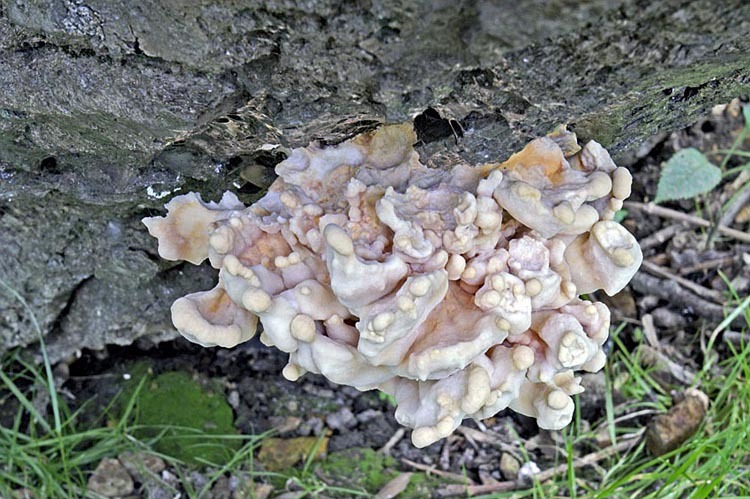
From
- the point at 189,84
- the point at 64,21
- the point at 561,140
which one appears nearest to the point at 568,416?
the point at 561,140

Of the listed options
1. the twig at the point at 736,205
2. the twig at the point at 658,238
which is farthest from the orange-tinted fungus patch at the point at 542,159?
the twig at the point at 736,205

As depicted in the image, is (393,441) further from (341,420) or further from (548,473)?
(548,473)

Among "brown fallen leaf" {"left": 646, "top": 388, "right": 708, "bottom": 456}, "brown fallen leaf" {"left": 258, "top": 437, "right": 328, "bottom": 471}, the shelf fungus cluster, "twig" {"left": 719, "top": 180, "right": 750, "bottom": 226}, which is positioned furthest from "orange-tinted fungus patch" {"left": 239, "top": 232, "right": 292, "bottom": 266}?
"twig" {"left": 719, "top": 180, "right": 750, "bottom": 226}

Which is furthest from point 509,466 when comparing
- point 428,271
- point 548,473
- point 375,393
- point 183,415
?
point 428,271

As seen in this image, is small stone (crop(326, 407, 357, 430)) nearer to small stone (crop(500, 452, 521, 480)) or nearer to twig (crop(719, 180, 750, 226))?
small stone (crop(500, 452, 521, 480))

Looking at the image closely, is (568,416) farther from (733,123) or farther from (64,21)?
(733,123)

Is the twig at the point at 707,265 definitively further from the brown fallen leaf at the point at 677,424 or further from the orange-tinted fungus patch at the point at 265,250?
the orange-tinted fungus patch at the point at 265,250

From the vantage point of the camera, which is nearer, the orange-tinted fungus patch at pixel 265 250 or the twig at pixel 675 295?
the orange-tinted fungus patch at pixel 265 250
